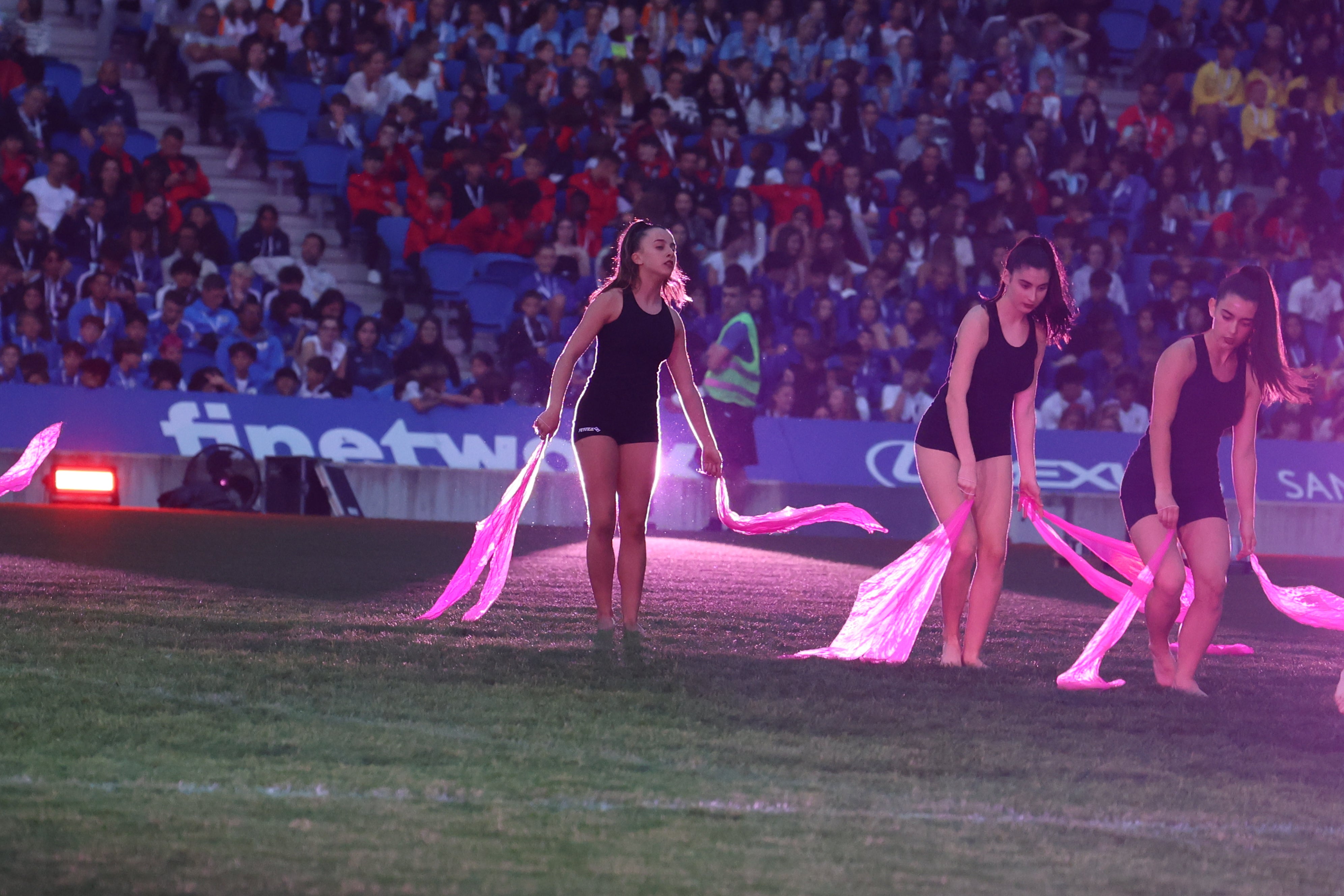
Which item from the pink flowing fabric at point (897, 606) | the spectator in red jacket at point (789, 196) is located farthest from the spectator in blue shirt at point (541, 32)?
the pink flowing fabric at point (897, 606)

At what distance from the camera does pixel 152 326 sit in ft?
52.3

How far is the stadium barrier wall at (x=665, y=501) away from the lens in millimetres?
15250

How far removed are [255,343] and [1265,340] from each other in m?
11.3

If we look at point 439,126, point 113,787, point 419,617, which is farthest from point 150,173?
point 113,787

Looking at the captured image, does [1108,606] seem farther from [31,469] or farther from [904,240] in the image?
[904,240]

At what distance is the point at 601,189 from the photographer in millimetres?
17938

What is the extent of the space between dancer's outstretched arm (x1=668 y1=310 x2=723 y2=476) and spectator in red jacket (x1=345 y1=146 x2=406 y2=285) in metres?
10.7

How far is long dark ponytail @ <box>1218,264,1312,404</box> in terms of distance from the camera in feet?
21.6

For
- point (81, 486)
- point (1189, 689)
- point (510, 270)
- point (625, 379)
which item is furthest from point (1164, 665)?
point (510, 270)

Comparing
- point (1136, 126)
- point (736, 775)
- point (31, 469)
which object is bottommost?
point (736, 775)

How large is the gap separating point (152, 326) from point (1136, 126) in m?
12.2

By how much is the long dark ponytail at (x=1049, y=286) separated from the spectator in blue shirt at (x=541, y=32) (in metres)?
13.0

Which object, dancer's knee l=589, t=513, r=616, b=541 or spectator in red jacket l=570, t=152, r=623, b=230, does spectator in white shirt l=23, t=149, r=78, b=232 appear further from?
dancer's knee l=589, t=513, r=616, b=541

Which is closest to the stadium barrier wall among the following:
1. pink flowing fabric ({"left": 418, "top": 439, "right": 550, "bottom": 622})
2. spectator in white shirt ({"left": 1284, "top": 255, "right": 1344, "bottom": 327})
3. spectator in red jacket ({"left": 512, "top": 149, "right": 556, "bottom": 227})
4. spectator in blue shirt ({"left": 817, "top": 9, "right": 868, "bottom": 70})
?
spectator in red jacket ({"left": 512, "top": 149, "right": 556, "bottom": 227})
